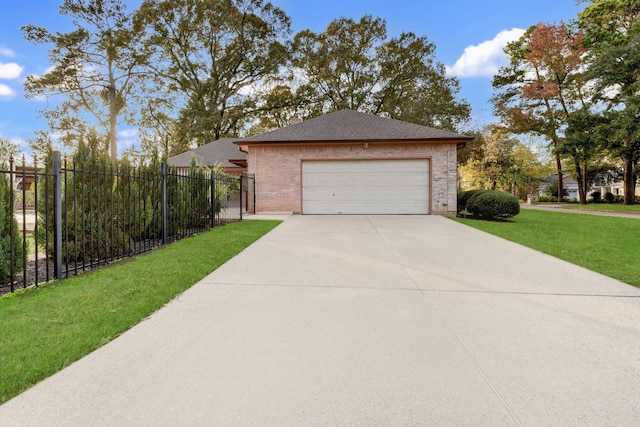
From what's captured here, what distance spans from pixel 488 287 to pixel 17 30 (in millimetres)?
30782

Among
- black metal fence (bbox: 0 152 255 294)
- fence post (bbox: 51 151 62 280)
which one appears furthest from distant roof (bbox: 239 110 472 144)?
fence post (bbox: 51 151 62 280)

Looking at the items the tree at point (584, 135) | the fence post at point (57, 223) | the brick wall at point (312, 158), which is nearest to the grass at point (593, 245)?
the brick wall at point (312, 158)

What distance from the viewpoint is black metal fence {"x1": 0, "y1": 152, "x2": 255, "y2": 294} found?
4.21 m

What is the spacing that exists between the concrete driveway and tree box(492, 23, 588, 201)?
25.5 m

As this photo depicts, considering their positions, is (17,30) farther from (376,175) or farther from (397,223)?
(397,223)

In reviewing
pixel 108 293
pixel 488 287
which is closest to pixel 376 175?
pixel 488 287

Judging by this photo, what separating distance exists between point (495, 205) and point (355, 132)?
636 centimetres

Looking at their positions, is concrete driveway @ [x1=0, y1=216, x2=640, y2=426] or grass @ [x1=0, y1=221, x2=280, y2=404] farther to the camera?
grass @ [x1=0, y1=221, x2=280, y2=404]

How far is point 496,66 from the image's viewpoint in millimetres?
27406

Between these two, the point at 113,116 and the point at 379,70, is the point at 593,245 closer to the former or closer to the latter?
the point at 379,70

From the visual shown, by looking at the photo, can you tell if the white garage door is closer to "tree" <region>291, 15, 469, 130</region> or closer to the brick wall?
the brick wall

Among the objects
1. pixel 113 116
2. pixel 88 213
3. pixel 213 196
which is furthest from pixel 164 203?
pixel 113 116

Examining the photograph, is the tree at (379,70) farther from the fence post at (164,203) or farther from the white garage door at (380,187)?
the fence post at (164,203)

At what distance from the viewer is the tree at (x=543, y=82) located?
23.5 m
